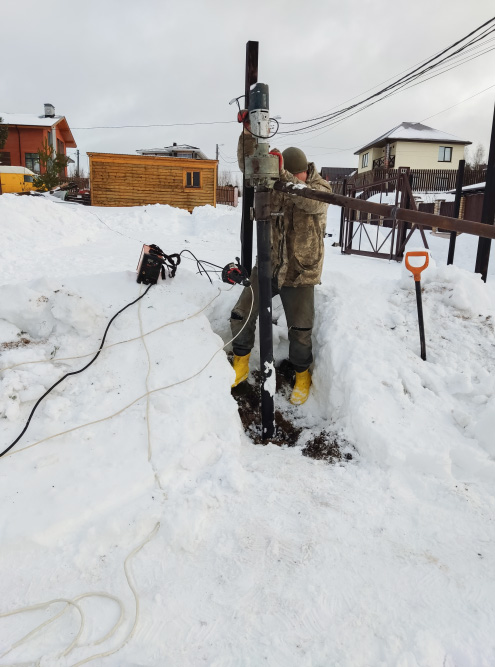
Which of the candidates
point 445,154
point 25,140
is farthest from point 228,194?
point 445,154

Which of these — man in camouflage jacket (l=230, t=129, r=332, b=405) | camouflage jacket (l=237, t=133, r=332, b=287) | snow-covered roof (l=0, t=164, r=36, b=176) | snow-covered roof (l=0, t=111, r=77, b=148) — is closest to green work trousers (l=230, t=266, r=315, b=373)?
man in camouflage jacket (l=230, t=129, r=332, b=405)

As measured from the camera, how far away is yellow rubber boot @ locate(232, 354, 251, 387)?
363 cm

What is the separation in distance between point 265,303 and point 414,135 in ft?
132

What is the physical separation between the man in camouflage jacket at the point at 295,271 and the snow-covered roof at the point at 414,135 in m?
38.3

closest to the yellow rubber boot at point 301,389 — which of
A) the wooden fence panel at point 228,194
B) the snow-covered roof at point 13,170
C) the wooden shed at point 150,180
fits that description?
the wooden shed at point 150,180

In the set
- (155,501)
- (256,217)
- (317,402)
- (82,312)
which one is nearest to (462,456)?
(317,402)

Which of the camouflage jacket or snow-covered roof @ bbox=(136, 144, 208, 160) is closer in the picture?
the camouflage jacket

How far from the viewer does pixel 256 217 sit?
3.04 meters

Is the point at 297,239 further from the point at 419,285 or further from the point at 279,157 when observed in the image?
the point at 419,285

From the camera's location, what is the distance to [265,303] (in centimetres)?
315

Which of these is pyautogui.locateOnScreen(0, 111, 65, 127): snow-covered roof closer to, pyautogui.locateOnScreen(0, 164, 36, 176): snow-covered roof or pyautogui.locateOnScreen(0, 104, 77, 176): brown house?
pyautogui.locateOnScreen(0, 104, 77, 176): brown house

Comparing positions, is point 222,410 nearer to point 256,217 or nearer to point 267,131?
point 256,217

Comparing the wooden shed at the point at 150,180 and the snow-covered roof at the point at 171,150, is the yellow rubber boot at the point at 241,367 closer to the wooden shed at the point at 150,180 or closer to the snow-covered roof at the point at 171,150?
the wooden shed at the point at 150,180

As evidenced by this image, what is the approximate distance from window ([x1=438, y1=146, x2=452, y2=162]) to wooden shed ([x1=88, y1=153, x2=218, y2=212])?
24346mm
